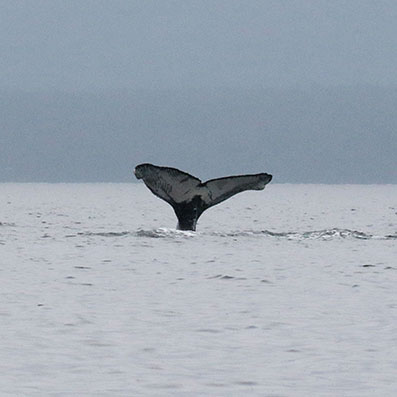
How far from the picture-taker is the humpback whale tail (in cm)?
2339

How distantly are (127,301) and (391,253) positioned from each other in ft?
35.2

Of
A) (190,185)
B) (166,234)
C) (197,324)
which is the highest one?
(190,185)

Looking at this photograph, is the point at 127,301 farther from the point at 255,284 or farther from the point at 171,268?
the point at 171,268

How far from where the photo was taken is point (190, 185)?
2380 centimetres

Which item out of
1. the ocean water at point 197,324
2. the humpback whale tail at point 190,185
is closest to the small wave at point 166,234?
the humpback whale tail at point 190,185

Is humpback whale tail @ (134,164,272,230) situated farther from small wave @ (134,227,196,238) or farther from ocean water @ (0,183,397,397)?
small wave @ (134,227,196,238)

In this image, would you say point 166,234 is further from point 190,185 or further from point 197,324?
point 197,324

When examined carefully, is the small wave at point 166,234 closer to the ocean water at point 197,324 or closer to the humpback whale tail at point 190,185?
the humpback whale tail at point 190,185

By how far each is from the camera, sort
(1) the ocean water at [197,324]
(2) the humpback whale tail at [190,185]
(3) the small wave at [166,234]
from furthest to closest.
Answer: (3) the small wave at [166,234] → (2) the humpback whale tail at [190,185] → (1) the ocean water at [197,324]

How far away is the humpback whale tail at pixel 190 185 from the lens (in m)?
23.4

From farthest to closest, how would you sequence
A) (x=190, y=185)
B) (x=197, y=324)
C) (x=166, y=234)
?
1. (x=166, y=234)
2. (x=190, y=185)
3. (x=197, y=324)

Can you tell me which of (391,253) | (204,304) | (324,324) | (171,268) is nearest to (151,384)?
(324,324)

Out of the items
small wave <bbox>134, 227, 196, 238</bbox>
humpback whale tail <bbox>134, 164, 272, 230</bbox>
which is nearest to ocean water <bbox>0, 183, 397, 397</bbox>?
humpback whale tail <bbox>134, 164, 272, 230</bbox>

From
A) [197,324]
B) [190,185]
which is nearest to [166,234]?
[190,185]
